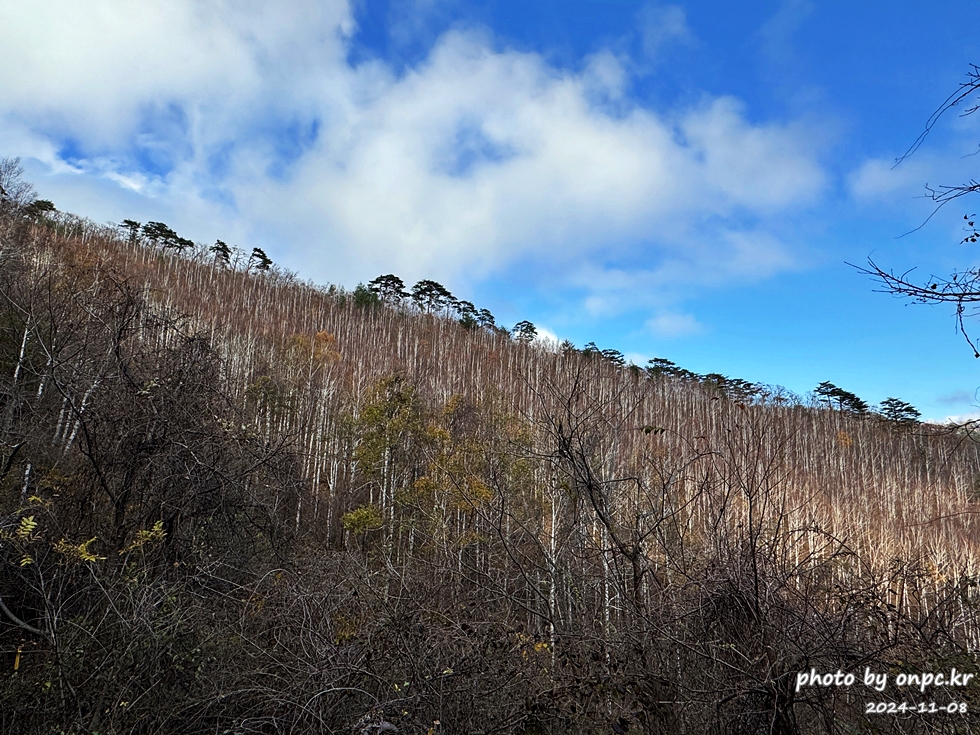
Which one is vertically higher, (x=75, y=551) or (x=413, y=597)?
(x=75, y=551)

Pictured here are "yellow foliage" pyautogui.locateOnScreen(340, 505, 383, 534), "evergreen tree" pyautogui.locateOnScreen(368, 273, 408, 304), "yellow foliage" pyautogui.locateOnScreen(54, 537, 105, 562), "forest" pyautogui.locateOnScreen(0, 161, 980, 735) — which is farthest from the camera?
"evergreen tree" pyautogui.locateOnScreen(368, 273, 408, 304)

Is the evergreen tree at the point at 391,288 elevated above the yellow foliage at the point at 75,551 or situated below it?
above

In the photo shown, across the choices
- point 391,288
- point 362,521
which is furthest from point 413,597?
point 391,288

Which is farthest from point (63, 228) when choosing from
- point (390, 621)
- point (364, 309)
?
point (390, 621)

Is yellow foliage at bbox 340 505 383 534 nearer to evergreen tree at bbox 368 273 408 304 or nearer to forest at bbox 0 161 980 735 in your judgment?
forest at bbox 0 161 980 735

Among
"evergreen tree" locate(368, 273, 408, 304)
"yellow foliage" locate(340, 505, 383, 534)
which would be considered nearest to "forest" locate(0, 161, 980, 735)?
"yellow foliage" locate(340, 505, 383, 534)

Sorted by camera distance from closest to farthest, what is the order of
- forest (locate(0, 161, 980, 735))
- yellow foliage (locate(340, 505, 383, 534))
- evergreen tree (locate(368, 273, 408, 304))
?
forest (locate(0, 161, 980, 735)) < yellow foliage (locate(340, 505, 383, 534)) < evergreen tree (locate(368, 273, 408, 304))

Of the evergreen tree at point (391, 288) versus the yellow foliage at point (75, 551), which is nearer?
the yellow foliage at point (75, 551)

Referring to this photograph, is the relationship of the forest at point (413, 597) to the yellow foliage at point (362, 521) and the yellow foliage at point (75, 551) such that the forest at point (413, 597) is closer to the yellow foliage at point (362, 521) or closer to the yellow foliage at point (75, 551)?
the yellow foliage at point (75, 551)

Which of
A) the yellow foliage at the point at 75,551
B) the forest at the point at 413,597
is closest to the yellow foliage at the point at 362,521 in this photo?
the forest at the point at 413,597

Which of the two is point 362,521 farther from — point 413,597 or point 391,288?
point 391,288

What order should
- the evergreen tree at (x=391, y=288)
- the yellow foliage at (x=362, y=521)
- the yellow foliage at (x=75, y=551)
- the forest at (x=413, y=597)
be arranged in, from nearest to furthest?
the forest at (x=413, y=597)
the yellow foliage at (x=75, y=551)
the yellow foliage at (x=362, y=521)
the evergreen tree at (x=391, y=288)

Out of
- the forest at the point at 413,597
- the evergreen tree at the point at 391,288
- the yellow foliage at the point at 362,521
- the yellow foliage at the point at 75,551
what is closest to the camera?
the forest at the point at 413,597

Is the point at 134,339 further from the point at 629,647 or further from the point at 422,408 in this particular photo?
the point at 422,408
